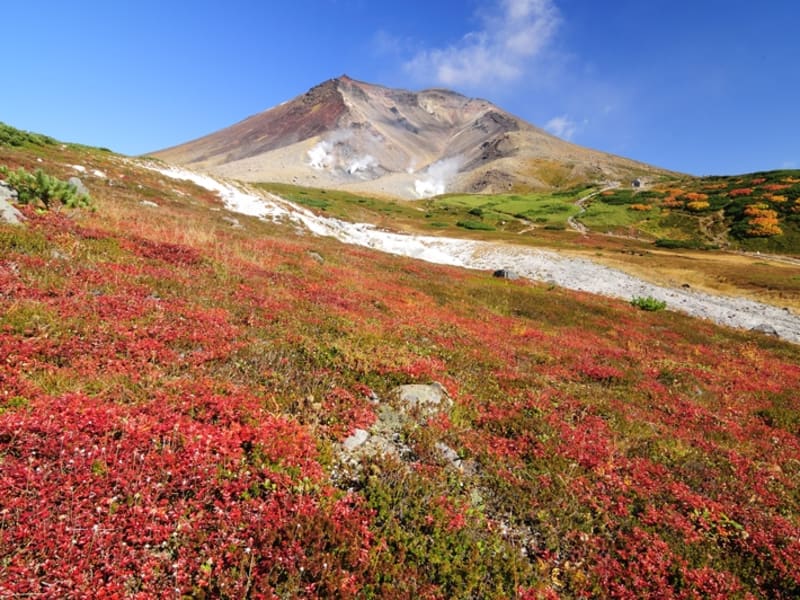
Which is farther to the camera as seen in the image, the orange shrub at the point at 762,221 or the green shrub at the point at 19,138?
the orange shrub at the point at 762,221

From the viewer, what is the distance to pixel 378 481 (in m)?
6.09

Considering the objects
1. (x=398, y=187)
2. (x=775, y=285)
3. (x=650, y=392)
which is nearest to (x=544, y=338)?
(x=650, y=392)

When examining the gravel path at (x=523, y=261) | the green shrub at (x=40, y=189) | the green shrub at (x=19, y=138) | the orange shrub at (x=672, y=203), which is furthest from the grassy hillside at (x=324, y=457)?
the orange shrub at (x=672, y=203)

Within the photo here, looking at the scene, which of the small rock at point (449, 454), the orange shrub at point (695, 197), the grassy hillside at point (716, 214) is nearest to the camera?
the small rock at point (449, 454)

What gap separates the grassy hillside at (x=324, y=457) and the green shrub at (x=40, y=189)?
2.68 meters

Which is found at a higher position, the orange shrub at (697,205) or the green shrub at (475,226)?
the orange shrub at (697,205)

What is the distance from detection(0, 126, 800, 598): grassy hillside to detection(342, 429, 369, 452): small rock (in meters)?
0.14

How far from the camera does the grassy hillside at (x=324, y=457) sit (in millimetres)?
4445

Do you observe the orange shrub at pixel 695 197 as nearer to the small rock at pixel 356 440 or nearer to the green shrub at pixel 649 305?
the green shrub at pixel 649 305

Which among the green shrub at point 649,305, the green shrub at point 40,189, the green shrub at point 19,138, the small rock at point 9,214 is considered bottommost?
the green shrub at point 649,305

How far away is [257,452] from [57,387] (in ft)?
11.2

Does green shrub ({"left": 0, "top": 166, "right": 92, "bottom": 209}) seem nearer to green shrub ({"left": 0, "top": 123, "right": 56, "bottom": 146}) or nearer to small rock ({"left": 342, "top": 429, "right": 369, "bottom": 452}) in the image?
small rock ({"left": 342, "top": 429, "right": 369, "bottom": 452})

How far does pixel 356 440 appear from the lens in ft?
23.4

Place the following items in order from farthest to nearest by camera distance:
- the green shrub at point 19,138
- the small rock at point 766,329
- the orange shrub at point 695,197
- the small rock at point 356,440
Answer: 1. the orange shrub at point 695,197
2. the green shrub at point 19,138
3. the small rock at point 766,329
4. the small rock at point 356,440
